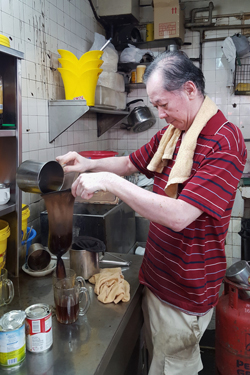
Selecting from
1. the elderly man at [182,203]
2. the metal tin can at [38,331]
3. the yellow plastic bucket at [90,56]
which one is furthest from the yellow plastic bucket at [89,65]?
the metal tin can at [38,331]

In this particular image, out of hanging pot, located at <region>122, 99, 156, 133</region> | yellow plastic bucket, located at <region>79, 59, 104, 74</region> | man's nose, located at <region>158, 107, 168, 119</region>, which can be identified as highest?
yellow plastic bucket, located at <region>79, 59, 104, 74</region>

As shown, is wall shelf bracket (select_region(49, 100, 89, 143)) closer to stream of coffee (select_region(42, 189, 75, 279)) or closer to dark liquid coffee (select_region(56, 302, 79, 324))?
stream of coffee (select_region(42, 189, 75, 279))

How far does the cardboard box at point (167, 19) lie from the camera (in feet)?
11.9

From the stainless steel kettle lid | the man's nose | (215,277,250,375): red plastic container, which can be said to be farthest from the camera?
the stainless steel kettle lid

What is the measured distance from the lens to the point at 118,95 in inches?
142

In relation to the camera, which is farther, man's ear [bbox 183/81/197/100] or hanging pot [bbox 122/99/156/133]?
hanging pot [bbox 122/99/156/133]

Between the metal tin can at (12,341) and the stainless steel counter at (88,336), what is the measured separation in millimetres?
32

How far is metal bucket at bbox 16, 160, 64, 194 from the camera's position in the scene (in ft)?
4.69

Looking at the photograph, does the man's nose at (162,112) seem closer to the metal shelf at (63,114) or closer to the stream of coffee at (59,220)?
the stream of coffee at (59,220)

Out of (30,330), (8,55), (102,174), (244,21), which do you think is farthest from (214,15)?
(30,330)

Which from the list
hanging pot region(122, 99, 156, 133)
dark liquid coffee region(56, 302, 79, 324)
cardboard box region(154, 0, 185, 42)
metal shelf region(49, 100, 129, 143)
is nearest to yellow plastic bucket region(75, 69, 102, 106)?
metal shelf region(49, 100, 129, 143)

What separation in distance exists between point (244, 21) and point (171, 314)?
356cm

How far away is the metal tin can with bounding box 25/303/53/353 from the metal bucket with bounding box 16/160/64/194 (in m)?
0.51

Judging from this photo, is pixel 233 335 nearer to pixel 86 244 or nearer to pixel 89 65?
pixel 86 244
